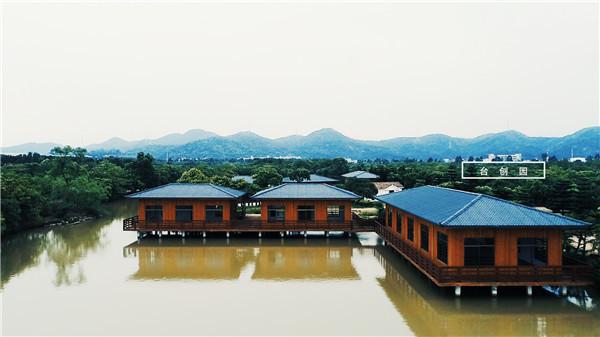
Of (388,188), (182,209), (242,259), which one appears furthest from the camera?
(388,188)

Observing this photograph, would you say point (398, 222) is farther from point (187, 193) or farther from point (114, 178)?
point (114, 178)

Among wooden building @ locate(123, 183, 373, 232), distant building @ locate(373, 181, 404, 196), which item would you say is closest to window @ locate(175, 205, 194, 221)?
wooden building @ locate(123, 183, 373, 232)

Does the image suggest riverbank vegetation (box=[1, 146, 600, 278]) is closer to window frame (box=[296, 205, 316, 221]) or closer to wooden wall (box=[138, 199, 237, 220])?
wooden wall (box=[138, 199, 237, 220])

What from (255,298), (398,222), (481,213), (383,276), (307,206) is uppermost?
(481,213)

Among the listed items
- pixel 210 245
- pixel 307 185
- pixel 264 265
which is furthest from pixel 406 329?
pixel 307 185

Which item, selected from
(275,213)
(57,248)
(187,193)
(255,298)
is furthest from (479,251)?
(57,248)
